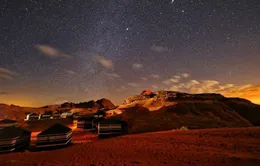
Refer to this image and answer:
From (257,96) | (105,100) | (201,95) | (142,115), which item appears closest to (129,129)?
(142,115)

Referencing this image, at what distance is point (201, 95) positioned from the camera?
103ft

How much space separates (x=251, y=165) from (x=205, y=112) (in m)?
22.2

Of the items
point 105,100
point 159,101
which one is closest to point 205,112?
point 159,101

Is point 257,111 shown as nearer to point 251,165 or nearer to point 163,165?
point 251,165

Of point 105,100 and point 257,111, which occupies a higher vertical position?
point 105,100

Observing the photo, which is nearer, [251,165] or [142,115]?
[251,165]

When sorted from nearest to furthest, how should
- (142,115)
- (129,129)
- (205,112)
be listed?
(129,129) → (142,115) → (205,112)

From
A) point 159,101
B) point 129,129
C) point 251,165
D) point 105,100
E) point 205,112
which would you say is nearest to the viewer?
point 251,165

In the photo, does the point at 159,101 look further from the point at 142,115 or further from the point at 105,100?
the point at 105,100

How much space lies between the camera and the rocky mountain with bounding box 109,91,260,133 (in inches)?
830

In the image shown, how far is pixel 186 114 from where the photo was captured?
23922 millimetres

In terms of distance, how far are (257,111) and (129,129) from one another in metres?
32.9

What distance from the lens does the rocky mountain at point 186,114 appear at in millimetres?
21094

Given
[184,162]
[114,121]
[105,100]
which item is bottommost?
[184,162]
